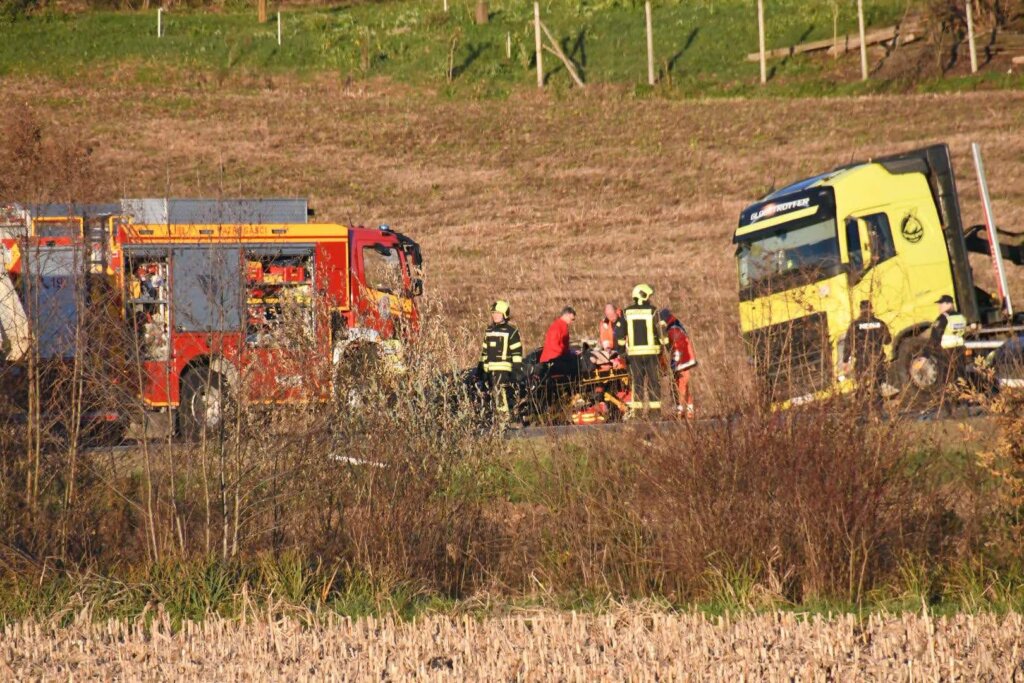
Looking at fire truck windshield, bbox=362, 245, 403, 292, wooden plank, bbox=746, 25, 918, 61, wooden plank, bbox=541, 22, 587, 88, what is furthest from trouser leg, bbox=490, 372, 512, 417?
wooden plank, bbox=746, 25, 918, 61

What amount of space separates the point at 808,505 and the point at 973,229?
350 inches

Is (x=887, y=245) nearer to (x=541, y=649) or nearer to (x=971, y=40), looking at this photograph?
(x=541, y=649)

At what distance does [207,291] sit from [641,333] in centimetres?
592

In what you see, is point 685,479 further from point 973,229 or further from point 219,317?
point 973,229

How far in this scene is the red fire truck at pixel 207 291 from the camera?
32.1ft

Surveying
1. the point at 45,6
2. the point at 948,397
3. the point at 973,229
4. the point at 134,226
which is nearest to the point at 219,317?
the point at 948,397

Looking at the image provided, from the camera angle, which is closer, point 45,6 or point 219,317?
point 219,317

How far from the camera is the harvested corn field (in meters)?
6.73

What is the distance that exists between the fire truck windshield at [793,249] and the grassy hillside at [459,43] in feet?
77.2

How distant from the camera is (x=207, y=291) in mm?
9508

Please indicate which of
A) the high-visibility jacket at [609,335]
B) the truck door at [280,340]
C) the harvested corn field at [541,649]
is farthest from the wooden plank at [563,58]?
the harvested corn field at [541,649]

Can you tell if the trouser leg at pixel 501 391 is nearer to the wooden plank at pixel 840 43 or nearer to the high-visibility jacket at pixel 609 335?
the high-visibility jacket at pixel 609 335

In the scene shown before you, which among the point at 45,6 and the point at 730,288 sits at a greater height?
the point at 45,6

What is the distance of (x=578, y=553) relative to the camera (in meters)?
9.49
